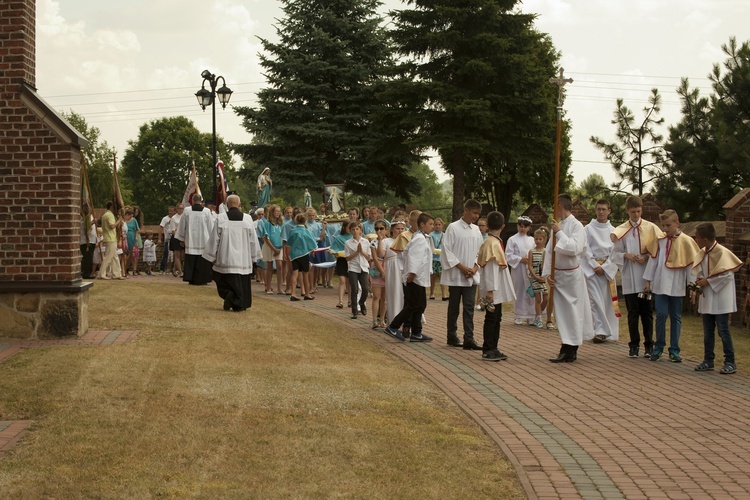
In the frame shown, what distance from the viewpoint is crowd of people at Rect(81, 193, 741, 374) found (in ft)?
42.0

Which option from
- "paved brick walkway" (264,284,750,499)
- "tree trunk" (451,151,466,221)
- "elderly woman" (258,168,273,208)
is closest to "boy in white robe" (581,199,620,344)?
"paved brick walkway" (264,284,750,499)

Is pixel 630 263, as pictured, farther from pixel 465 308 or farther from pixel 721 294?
pixel 465 308

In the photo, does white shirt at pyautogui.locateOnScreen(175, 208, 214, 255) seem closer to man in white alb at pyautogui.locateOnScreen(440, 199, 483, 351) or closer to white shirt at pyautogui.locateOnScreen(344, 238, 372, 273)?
white shirt at pyautogui.locateOnScreen(344, 238, 372, 273)

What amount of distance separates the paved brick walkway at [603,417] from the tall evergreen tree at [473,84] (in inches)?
1194

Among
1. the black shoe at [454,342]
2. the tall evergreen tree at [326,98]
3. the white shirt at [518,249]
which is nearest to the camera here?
the black shoe at [454,342]

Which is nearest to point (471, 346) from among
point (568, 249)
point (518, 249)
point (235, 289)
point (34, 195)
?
point (568, 249)

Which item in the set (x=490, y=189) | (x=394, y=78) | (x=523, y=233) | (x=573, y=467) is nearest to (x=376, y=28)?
(x=394, y=78)

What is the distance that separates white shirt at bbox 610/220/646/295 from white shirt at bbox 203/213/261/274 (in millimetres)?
5953

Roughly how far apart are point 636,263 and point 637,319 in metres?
0.75

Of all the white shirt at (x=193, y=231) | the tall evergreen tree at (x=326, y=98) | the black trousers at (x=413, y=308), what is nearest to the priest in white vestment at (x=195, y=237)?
the white shirt at (x=193, y=231)

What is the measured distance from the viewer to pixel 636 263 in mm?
13906

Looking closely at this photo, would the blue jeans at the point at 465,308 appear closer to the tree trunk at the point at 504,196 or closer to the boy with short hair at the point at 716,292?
the boy with short hair at the point at 716,292

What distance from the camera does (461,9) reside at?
44.1 meters

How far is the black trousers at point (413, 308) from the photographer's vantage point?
567 inches
